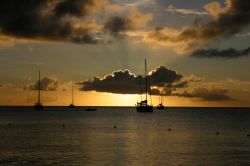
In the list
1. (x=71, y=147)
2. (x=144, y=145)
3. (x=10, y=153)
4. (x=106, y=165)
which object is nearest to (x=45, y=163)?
(x=106, y=165)

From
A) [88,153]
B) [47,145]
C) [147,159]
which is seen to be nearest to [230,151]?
[147,159]

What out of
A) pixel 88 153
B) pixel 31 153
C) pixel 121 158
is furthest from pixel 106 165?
pixel 31 153

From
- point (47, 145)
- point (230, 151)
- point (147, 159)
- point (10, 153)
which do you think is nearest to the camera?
point (147, 159)

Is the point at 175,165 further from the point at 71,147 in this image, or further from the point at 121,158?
the point at 71,147

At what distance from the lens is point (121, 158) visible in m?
72.4

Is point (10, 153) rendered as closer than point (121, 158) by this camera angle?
No

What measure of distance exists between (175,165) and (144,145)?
2846 cm

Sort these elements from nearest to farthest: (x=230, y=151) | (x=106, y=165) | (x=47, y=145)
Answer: (x=106, y=165) → (x=230, y=151) → (x=47, y=145)

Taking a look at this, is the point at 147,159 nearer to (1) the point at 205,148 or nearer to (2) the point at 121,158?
(2) the point at 121,158

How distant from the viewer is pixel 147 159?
71.2 m

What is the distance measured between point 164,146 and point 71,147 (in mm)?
18957

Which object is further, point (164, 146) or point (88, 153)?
point (164, 146)

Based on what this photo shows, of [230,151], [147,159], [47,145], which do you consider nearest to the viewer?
[147,159]

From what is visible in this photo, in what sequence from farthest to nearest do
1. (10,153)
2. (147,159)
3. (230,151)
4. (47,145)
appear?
(47,145) → (230,151) → (10,153) → (147,159)
